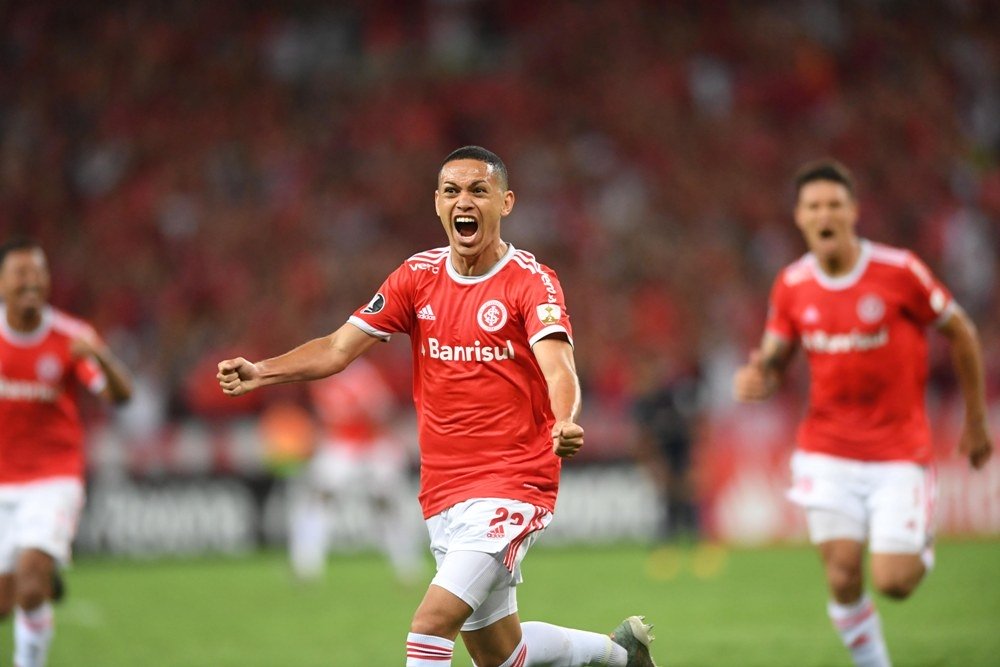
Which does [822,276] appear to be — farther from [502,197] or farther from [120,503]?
[120,503]

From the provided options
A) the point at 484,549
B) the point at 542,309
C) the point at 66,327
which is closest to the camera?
the point at 484,549

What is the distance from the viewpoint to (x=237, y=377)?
19.0ft

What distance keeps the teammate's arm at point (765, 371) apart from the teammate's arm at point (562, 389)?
2376 millimetres

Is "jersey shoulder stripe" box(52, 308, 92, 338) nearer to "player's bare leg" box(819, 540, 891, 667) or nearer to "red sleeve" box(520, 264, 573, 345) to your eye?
"red sleeve" box(520, 264, 573, 345)

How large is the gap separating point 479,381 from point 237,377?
3.51ft

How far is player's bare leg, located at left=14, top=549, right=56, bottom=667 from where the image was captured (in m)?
8.25

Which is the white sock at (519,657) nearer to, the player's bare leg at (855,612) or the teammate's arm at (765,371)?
the player's bare leg at (855,612)

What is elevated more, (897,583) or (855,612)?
(897,583)

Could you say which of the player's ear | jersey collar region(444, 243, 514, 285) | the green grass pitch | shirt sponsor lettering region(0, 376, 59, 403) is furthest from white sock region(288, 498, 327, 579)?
the player's ear

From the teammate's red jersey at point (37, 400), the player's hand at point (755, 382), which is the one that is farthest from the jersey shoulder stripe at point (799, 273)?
the teammate's red jersey at point (37, 400)

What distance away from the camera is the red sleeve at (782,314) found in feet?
26.3

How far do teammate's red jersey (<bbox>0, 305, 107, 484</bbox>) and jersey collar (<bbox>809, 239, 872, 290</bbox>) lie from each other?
14.8 feet

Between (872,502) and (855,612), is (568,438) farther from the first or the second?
(872,502)

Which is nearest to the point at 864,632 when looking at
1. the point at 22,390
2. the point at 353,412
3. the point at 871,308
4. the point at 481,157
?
the point at 871,308
